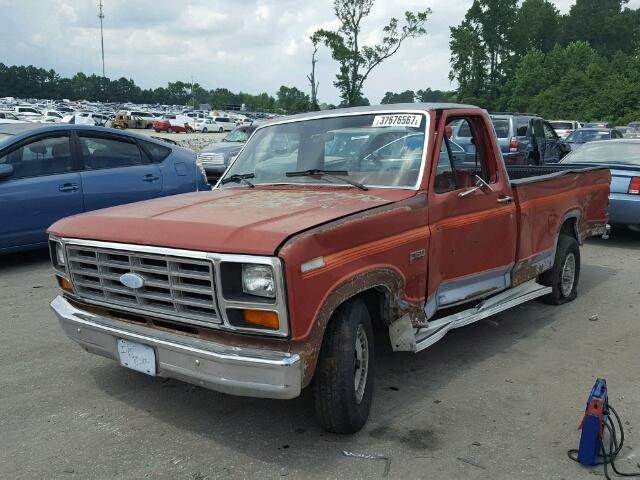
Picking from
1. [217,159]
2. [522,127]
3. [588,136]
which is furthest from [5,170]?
[588,136]

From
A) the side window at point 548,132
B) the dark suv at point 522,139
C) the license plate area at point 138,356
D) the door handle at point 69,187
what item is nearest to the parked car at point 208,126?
the side window at point 548,132

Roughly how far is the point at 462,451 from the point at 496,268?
182cm

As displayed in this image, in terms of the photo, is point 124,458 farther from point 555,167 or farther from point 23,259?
point 555,167

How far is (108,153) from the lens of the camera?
789cm

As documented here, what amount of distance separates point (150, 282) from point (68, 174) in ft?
15.7

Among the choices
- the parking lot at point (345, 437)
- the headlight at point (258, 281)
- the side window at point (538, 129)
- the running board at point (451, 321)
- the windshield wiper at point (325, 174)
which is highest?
the windshield wiper at point (325, 174)

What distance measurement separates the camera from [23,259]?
7.85 meters

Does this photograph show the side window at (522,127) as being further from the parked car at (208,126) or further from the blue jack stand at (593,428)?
the parked car at (208,126)

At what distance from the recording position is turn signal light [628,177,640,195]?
8.72 metres

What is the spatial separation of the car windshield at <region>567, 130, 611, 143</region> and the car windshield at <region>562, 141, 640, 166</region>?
1130 cm

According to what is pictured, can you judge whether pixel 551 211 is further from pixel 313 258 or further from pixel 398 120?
pixel 313 258

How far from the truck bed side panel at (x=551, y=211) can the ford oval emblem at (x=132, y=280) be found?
308 cm

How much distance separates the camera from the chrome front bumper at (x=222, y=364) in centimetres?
293

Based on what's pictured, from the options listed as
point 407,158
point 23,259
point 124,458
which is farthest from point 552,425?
point 23,259
